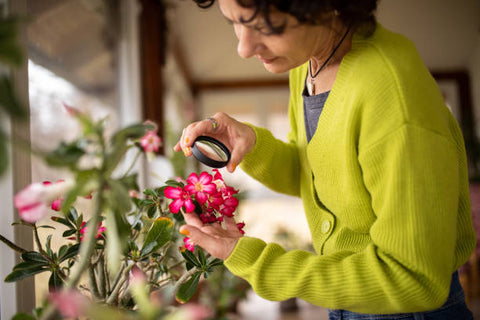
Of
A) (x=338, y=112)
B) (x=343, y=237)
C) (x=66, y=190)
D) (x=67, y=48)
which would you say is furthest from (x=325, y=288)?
(x=67, y=48)

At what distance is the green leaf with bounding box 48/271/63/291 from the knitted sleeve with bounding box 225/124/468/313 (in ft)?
1.03

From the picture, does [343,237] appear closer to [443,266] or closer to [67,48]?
[443,266]

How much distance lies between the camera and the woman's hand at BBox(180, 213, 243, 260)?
0.68 meters

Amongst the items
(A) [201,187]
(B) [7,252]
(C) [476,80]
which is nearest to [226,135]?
(A) [201,187]

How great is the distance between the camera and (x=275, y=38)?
664mm

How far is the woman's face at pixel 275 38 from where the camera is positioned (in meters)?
0.64

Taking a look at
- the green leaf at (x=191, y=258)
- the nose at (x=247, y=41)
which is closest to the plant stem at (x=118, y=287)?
the green leaf at (x=191, y=258)

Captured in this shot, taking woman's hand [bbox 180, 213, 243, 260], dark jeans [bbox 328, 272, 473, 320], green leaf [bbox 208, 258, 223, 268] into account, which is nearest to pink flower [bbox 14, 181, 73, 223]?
woman's hand [bbox 180, 213, 243, 260]

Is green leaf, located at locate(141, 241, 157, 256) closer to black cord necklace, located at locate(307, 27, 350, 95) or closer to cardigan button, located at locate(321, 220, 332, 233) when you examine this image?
cardigan button, located at locate(321, 220, 332, 233)

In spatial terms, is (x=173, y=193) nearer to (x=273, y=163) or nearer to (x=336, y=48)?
(x=273, y=163)

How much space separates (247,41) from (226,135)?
0.26 metres

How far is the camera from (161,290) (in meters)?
0.79

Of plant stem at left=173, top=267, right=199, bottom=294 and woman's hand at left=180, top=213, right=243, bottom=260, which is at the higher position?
woman's hand at left=180, top=213, right=243, bottom=260

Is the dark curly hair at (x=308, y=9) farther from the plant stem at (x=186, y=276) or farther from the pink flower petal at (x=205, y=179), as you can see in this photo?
the plant stem at (x=186, y=276)
